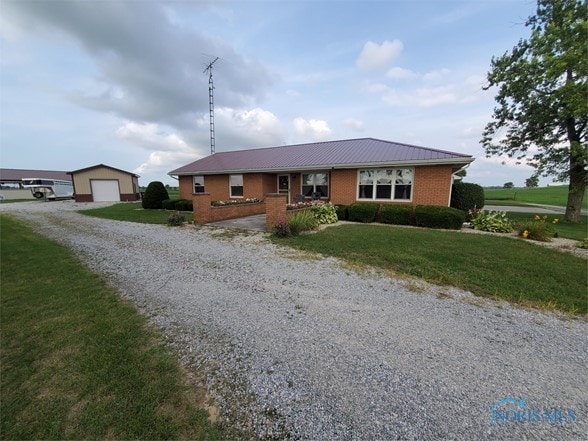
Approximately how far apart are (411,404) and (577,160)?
645 inches

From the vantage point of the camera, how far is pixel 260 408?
2010mm

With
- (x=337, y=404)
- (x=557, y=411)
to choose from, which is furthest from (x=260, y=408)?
(x=557, y=411)

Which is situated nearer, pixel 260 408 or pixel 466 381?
pixel 260 408

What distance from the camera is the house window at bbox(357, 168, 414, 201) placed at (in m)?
11.7

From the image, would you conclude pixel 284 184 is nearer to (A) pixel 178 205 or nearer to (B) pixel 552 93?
(A) pixel 178 205

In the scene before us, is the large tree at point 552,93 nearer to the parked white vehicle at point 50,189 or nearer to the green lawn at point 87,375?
the green lawn at point 87,375

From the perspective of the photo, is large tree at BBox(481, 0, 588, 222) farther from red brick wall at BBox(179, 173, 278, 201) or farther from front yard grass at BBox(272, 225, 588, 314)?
red brick wall at BBox(179, 173, 278, 201)

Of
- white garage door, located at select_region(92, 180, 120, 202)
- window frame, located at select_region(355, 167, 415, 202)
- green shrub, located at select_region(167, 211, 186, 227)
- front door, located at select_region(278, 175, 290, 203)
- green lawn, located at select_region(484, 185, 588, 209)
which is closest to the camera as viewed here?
green shrub, located at select_region(167, 211, 186, 227)

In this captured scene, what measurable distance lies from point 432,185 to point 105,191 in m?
31.4

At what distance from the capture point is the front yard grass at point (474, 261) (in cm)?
423

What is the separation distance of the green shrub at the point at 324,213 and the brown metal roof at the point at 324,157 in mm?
2606

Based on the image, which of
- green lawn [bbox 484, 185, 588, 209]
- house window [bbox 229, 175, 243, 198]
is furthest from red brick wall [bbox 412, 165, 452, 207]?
green lawn [bbox 484, 185, 588, 209]

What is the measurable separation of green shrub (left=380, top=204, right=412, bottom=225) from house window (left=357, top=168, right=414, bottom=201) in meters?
1.22

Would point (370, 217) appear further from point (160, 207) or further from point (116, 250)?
point (160, 207)
